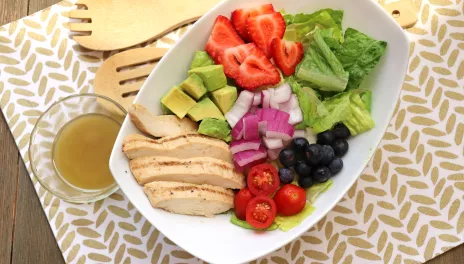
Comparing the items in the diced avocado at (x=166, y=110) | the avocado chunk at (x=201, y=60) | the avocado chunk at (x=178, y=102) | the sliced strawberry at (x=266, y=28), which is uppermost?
the sliced strawberry at (x=266, y=28)

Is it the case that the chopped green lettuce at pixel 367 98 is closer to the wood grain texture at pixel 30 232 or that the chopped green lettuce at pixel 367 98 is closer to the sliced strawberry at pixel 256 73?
the sliced strawberry at pixel 256 73

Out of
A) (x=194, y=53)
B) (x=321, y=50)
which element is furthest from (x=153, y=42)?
(x=321, y=50)

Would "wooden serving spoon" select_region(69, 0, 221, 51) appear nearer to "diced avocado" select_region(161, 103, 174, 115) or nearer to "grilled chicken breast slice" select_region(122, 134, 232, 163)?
"diced avocado" select_region(161, 103, 174, 115)

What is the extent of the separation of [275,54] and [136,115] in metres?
0.51

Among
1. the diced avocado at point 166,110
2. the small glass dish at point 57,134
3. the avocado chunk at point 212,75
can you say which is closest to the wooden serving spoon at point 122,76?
the small glass dish at point 57,134

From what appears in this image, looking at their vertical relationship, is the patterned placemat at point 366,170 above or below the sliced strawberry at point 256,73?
below

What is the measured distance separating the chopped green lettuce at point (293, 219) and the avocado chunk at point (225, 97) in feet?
1.33

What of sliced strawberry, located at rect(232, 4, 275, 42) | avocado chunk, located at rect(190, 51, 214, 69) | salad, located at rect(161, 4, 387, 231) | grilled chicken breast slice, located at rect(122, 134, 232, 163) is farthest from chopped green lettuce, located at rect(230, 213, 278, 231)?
sliced strawberry, located at rect(232, 4, 275, 42)

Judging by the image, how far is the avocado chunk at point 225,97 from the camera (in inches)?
68.6

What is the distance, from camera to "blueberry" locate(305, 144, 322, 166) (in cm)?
169

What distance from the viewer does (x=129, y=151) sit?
65.7 inches

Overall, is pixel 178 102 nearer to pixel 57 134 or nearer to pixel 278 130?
pixel 278 130

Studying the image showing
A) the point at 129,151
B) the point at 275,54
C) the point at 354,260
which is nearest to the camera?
the point at 129,151

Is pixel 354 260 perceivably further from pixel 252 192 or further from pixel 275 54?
pixel 275 54
